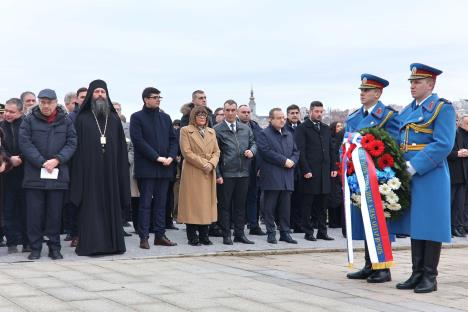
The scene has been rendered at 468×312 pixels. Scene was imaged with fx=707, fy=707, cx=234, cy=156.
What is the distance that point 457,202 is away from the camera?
12805 millimetres

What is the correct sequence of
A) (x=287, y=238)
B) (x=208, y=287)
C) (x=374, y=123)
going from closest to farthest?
(x=208, y=287)
(x=374, y=123)
(x=287, y=238)

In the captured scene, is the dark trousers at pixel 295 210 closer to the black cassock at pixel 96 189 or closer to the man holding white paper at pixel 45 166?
the black cassock at pixel 96 189

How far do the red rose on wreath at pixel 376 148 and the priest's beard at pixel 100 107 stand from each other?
11.9ft

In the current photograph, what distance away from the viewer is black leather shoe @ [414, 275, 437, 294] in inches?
267

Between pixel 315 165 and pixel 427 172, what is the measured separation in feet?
14.1

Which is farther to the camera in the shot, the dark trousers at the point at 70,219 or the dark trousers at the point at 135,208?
the dark trousers at the point at 135,208

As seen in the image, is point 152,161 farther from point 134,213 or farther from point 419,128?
point 419,128

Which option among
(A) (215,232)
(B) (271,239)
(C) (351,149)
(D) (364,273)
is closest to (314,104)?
(B) (271,239)

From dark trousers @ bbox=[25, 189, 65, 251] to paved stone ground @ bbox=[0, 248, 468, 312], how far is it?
1.53 feet

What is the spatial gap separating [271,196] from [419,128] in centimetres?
379

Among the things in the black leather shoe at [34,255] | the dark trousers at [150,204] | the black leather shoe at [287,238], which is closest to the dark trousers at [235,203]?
the black leather shoe at [287,238]

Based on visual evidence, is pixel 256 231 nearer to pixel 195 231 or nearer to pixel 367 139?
pixel 195 231

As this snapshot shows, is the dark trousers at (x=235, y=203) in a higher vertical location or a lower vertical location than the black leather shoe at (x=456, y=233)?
higher

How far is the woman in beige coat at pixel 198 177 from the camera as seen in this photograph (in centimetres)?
980
